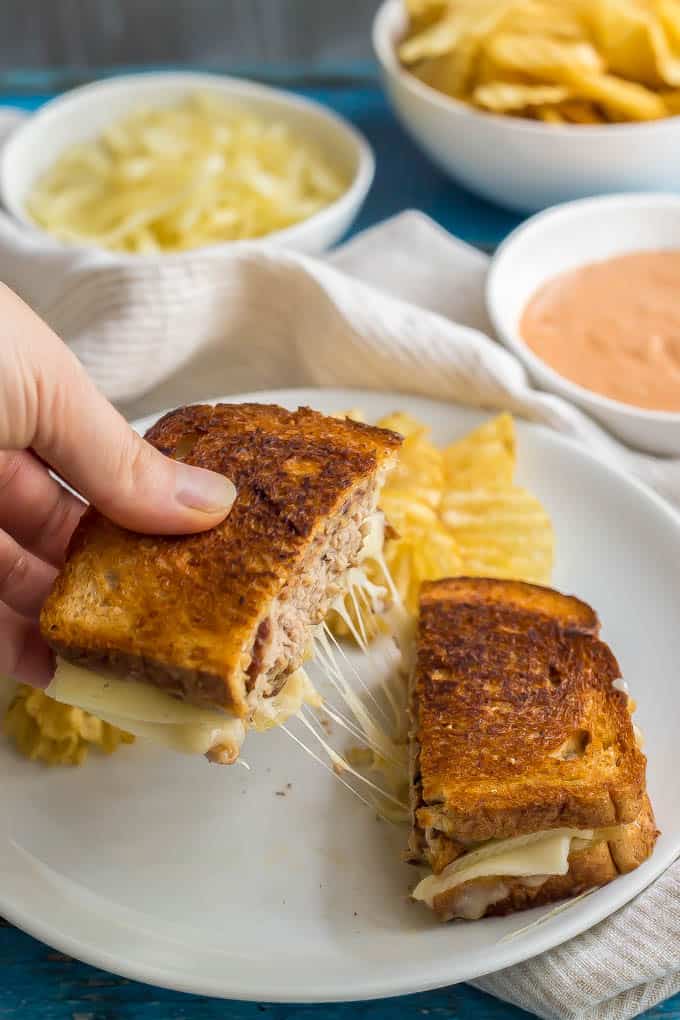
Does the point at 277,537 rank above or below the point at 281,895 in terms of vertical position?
above

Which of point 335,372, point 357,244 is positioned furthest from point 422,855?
point 357,244

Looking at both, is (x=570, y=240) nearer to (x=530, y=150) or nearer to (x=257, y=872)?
(x=530, y=150)

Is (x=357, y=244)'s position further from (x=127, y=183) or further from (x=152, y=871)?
(x=152, y=871)

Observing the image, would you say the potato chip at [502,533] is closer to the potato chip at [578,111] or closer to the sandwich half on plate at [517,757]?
the sandwich half on plate at [517,757]

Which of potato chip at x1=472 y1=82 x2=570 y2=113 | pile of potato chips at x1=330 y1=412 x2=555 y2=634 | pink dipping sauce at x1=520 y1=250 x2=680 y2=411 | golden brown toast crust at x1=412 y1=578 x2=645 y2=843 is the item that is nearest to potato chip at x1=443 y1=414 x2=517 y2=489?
pile of potato chips at x1=330 y1=412 x2=555 y2=634

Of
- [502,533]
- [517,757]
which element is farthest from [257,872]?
[502,533]

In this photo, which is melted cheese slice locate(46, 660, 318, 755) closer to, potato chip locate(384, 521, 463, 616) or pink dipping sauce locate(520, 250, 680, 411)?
potato chip locate(384, 521, 463, 616)
